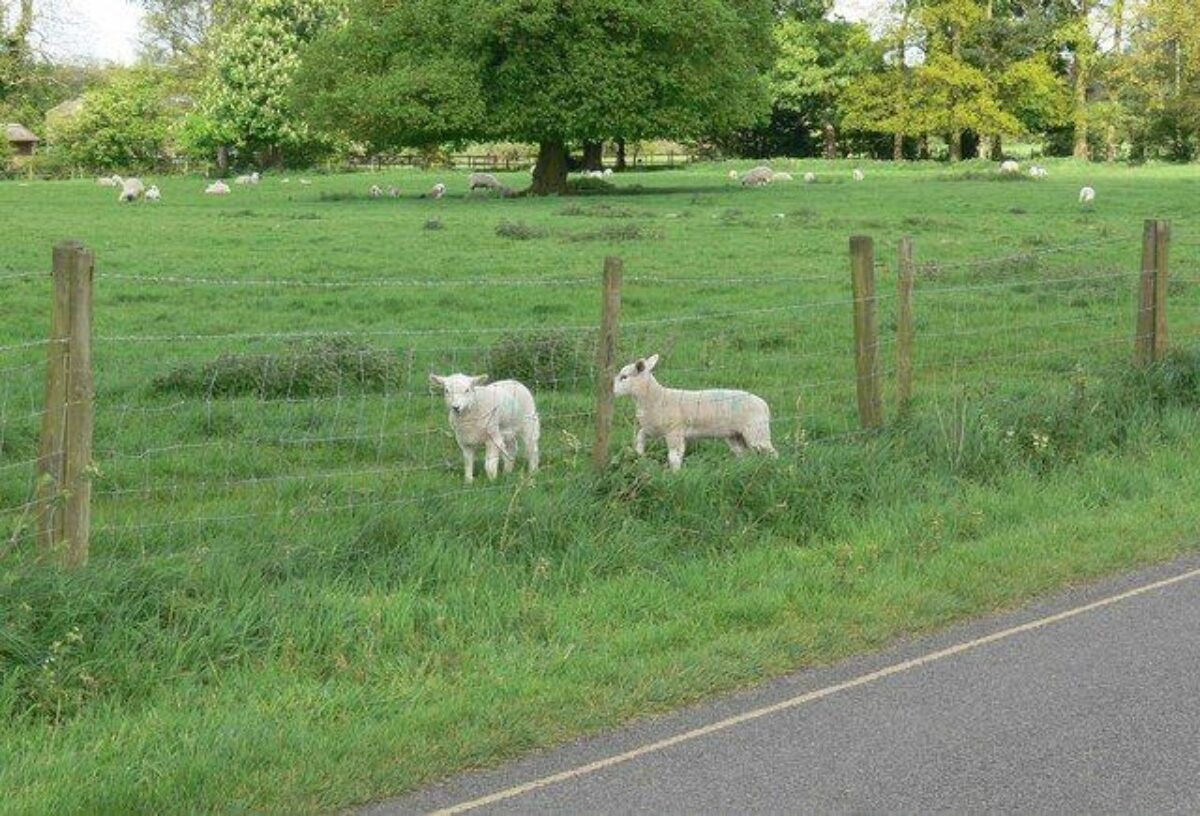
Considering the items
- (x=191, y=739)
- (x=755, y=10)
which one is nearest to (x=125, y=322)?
(x=191, y=739)

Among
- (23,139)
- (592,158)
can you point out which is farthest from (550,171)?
(23,139)

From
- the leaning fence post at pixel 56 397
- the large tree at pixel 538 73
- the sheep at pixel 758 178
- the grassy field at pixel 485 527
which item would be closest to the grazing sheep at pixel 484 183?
the large tree at pixel 538 73

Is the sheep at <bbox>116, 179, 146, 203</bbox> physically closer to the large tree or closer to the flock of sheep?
the large tree

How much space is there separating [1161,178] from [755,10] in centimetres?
1593

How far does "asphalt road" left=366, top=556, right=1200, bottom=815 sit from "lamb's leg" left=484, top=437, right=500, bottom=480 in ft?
12.6

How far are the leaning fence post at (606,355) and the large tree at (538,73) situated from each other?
37108 mm

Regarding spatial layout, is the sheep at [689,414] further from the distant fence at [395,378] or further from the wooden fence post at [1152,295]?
the wooden fence post at [1152,295]

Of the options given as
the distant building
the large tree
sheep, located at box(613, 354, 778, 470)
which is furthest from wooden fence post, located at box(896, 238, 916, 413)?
the distant building

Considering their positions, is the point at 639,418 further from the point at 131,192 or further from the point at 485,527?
the point at 131,192

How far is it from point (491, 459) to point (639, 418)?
3.85 feet

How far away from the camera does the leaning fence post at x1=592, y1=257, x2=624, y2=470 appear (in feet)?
29.9

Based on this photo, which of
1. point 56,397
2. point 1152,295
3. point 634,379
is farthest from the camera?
point 1152,295

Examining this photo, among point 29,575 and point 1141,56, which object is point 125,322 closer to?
point 29,575

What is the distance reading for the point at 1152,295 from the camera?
42.4ft
